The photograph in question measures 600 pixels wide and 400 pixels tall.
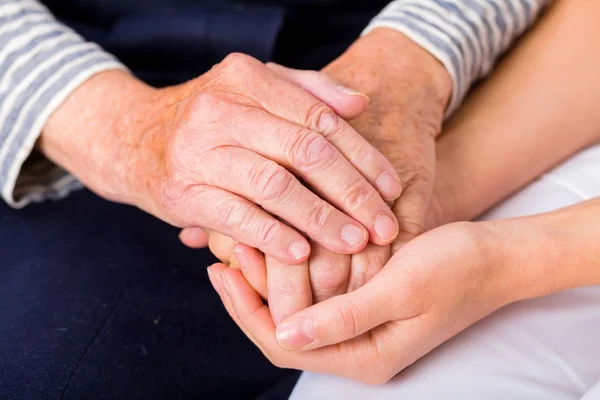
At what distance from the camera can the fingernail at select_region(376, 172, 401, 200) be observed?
0.71 meters

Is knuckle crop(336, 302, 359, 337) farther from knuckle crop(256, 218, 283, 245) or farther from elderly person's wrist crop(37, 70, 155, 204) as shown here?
elderly person's wrist crop(37, 70, 155, 204)

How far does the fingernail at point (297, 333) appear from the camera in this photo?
633mm

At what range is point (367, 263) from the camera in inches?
28.1

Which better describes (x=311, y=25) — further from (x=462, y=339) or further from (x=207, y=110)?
(x=462, y=339)

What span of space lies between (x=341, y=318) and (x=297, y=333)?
0.05m

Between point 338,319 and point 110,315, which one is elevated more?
point 338,319

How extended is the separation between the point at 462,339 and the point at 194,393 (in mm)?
338

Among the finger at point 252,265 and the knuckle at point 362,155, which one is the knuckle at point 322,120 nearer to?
the knuckle at point 362,155

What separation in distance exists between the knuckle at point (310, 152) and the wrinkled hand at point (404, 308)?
0.12 m

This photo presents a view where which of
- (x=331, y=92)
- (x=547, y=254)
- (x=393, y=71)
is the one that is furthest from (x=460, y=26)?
(x=547, y=254)

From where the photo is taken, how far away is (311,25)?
1021 mm

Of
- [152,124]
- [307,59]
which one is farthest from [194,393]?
[307,59]

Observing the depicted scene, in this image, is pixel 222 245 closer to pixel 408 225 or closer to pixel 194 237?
pixel 194 237

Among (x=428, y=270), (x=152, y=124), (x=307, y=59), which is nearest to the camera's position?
(x=428, y=270)
